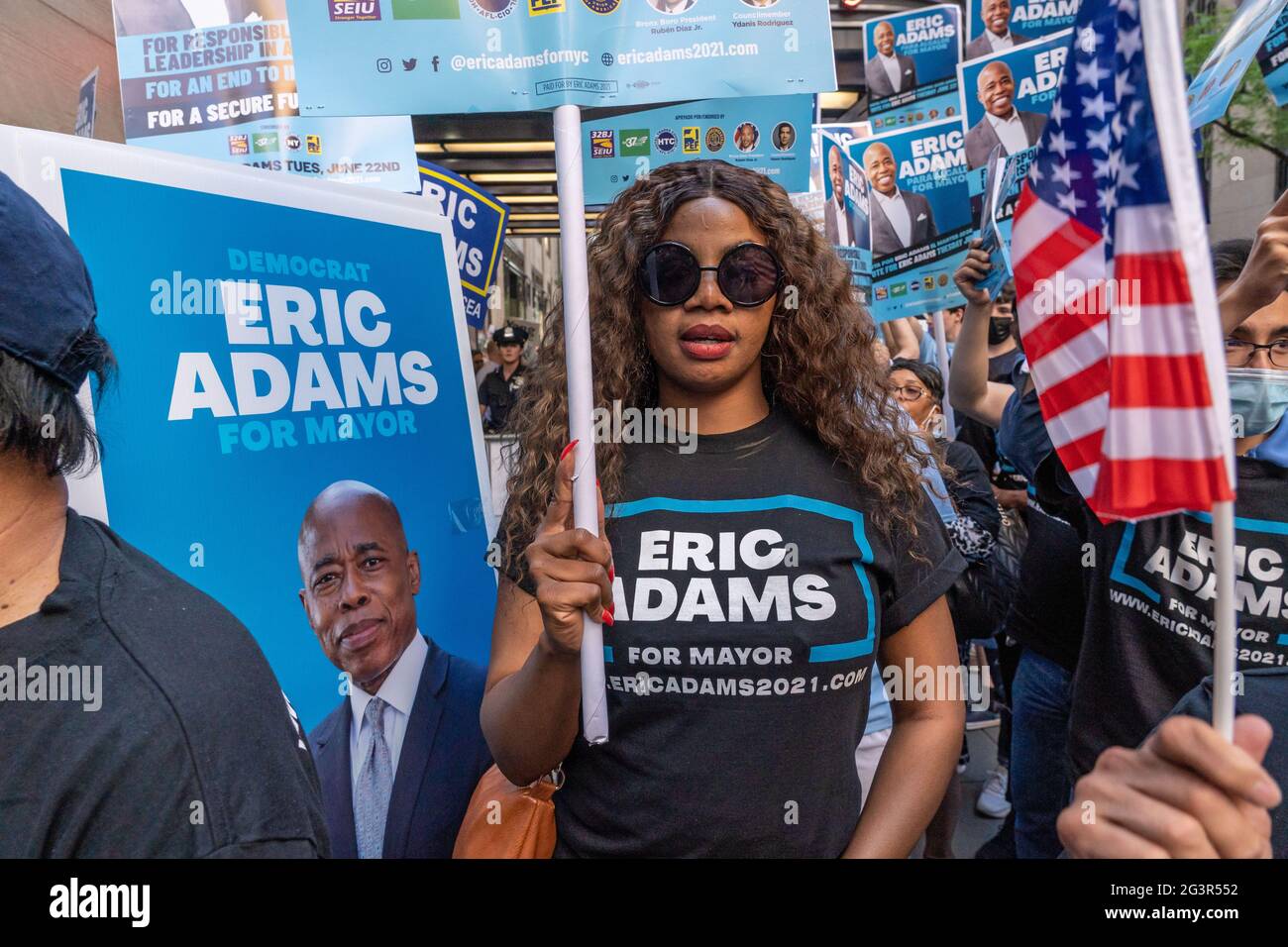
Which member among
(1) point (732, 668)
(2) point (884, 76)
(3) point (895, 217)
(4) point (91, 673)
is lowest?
(1) point (732, 668)

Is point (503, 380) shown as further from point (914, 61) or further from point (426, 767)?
point (426, 767)

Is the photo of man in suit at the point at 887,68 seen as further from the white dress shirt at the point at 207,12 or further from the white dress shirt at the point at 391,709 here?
the white dress shirt at the point at 391,709

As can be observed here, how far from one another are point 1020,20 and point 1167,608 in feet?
13.5

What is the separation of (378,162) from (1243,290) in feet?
10.2

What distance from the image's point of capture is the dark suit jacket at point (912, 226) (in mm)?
4785

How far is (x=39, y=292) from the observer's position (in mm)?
1284

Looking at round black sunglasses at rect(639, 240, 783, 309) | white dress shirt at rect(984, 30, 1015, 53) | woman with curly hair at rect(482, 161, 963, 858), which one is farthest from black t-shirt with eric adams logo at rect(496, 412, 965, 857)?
white dress shirt at rect(984, 30, 1015, 53)

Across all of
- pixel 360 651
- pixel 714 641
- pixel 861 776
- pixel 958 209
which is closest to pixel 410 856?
pixel 360 651

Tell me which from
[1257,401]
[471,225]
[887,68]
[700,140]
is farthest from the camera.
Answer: [887,68]

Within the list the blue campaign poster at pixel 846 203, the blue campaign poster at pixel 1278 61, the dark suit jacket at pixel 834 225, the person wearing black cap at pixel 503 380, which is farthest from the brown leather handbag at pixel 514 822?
the person wearing black cap at pixel 503 380

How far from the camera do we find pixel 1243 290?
73.8 inches

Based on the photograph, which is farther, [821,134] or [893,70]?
[893,70]

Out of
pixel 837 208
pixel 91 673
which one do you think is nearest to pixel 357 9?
pixel 91 673
